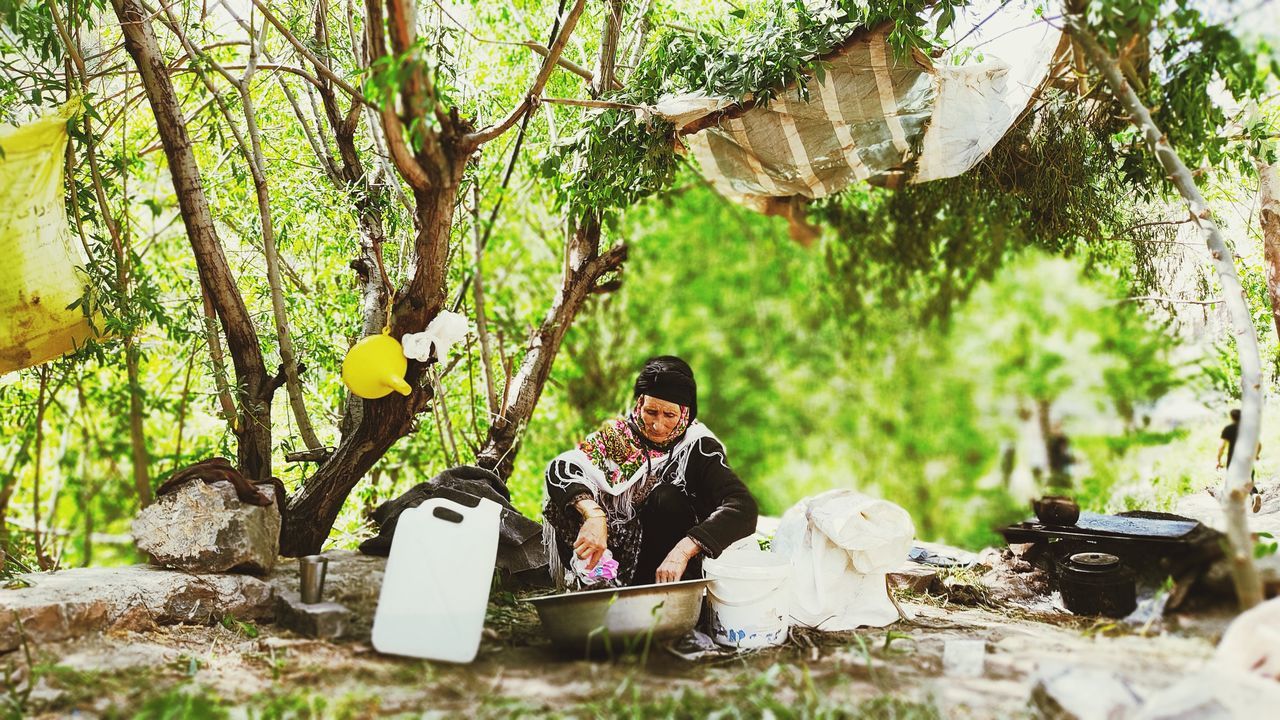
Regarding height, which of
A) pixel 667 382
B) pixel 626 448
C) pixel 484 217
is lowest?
pixel 626 448

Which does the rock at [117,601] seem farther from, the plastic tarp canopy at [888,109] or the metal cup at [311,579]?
the plastic tarp canopy at [888,109]

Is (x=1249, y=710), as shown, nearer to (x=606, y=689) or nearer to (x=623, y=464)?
(x=606, y=689)

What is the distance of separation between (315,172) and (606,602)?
8.91 feet

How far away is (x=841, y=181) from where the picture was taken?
157 inches

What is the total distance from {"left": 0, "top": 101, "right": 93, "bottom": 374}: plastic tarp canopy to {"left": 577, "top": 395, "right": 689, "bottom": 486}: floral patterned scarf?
1.92m

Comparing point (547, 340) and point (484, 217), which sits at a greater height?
point (484, 217)

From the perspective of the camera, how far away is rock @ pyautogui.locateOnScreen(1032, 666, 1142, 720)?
6.47 ft

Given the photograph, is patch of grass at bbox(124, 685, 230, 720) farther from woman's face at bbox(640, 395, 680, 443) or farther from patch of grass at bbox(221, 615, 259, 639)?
woman's face at bbox(640, 395, 680, 443)

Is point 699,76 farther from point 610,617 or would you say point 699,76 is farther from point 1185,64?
point 610,617

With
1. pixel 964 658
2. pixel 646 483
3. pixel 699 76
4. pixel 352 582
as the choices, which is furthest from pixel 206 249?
pixel 964 658

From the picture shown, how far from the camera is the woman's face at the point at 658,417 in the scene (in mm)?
3355

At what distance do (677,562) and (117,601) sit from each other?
5.81 feet

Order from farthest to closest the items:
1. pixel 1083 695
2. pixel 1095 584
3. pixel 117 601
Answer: pixel 1095 584
pixel 117 601
pixel 1083 695

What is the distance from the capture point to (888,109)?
356 centimetres
